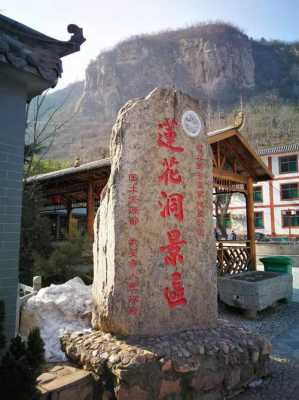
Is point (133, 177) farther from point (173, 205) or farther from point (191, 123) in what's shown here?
point (191, 123)

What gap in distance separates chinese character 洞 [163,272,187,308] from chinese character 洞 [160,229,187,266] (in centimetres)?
18

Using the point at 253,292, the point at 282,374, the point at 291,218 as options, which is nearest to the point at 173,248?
the point at 282,374

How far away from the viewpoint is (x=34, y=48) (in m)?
3.38

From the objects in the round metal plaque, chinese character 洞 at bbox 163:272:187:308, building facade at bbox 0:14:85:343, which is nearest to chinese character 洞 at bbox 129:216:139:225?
chinese character 洞 at bbox 163:272:187:308

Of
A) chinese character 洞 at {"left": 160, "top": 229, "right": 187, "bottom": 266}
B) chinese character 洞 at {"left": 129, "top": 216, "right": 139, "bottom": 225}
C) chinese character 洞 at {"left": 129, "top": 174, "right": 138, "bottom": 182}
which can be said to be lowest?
chinese character 洞 at {"left": 160, "top": 229, "right": 187, "bottom": 266}

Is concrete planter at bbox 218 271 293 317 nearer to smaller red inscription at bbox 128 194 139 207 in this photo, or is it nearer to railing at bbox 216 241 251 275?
railing at bbox 216 241 251 275

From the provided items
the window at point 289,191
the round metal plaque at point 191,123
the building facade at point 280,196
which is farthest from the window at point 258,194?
the round metal plaque at point 191,123

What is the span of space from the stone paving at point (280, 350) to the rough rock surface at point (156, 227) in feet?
3.23

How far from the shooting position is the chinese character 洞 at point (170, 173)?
4008 mm

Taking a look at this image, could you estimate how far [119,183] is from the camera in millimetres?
3730

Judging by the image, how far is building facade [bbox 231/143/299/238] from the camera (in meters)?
25.8

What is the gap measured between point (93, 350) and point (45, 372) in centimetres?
53

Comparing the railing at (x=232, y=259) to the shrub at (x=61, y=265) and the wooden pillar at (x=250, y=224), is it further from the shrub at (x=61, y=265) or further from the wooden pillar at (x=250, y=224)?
the shrub at (x=61, y=265)

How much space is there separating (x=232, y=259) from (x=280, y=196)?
751 inches
